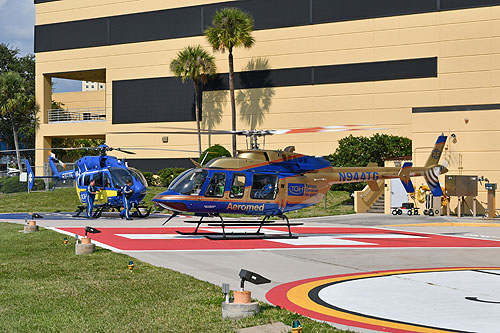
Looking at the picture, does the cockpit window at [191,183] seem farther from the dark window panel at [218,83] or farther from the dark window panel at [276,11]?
the dark window panel at [276,11]

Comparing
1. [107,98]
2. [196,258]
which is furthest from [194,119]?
[196,258]

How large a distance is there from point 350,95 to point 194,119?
1245 centimetres

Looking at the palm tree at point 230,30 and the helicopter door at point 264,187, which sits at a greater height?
the palm tree at point 230,30

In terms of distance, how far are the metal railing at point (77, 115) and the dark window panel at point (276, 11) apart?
653 inches

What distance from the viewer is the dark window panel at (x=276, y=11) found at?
44312mm

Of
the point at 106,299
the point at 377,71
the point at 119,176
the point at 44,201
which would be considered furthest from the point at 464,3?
the point at 106,299

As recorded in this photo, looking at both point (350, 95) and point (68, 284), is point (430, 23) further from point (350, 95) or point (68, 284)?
point (68, 284)

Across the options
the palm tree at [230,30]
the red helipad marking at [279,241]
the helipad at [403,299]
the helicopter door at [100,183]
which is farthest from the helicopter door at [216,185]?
the palm tree at [230,30]

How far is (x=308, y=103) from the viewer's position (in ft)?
144

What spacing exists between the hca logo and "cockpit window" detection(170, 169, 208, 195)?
298 centimetres

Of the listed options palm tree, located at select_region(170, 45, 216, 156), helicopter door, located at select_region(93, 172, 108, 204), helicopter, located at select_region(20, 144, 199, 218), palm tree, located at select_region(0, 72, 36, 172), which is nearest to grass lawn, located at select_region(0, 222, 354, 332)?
helicopter, located at select_region(20, 144, 199, 218)

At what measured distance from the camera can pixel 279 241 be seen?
20.2m

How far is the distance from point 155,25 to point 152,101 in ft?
20.0

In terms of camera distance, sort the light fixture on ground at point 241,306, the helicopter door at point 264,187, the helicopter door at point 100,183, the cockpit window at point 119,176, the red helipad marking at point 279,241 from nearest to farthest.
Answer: the light fixture on ground at point 241,306 < the red helipad marking at point 279,241 < the helicopter door at point 264,187 < the cockpit window at point 119,176 < the helicopter door at point 100,183
